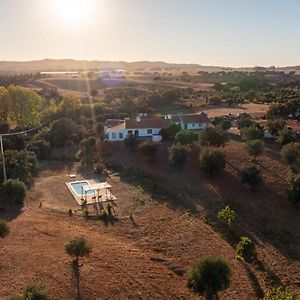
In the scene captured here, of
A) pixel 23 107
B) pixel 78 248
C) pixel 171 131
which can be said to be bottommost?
pixel 78 248

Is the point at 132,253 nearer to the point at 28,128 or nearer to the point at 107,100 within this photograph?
the point at 28,128

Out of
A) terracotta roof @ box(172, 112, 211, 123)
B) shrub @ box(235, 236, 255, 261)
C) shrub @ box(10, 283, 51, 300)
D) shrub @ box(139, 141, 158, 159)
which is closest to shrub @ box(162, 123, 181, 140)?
shrub @ box(139, 141, 158, 159)

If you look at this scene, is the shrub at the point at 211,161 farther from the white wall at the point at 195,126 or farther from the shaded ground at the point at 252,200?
the white wall at the point at 195,126

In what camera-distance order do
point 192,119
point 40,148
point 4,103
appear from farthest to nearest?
1. point 4,103
2. point 192,119
3. point 40,148

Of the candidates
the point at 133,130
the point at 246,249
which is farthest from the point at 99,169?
the point at 246,249

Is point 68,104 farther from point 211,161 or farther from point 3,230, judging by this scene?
point 3,230

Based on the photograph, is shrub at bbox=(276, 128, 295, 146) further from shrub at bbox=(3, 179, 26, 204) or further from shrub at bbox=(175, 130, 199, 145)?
shrub at bbox=(3, 179, 26, 204)

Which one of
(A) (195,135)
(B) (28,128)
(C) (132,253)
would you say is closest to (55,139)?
(B) (28,128)
